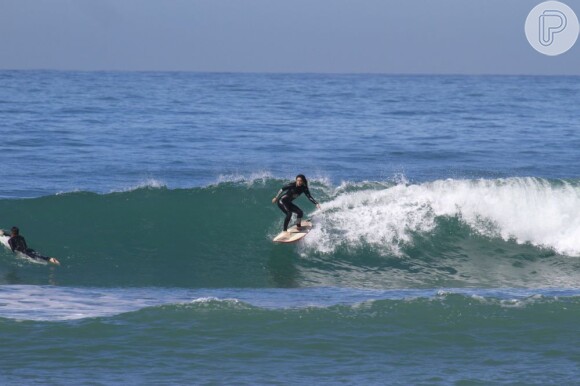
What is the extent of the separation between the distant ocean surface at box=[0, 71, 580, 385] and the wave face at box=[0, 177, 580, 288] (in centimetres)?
6

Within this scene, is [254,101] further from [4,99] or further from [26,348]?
[26,348]

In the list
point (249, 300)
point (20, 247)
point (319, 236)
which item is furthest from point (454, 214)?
point (20, 247)

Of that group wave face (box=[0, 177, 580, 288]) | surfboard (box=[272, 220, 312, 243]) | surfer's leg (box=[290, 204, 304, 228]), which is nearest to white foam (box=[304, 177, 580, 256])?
wave face (box=[0, 177, 580, 288])

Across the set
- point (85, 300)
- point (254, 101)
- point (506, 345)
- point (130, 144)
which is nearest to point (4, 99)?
point (254, 101)

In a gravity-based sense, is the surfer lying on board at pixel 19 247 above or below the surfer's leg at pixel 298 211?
below

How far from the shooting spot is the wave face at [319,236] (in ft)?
61.3

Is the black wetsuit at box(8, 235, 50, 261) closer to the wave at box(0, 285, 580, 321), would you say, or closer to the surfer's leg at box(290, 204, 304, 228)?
the wave at box(0, 285, 580, 321)

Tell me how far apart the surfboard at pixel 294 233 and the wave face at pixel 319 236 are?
9.8 inches

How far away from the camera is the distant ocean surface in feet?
42.9

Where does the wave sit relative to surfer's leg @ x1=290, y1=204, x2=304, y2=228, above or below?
below

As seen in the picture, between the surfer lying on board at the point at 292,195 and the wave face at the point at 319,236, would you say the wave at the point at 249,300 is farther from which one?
the surfer lying on board at the point at 292,195

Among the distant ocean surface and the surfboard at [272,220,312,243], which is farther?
the surfboard at [272,220,312,243]

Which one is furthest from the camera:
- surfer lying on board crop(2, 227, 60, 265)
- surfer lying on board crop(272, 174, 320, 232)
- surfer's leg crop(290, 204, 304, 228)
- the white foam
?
the white foam

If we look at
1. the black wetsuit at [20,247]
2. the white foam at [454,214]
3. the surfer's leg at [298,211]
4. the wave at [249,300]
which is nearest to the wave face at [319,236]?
the white foam at [454,214]
